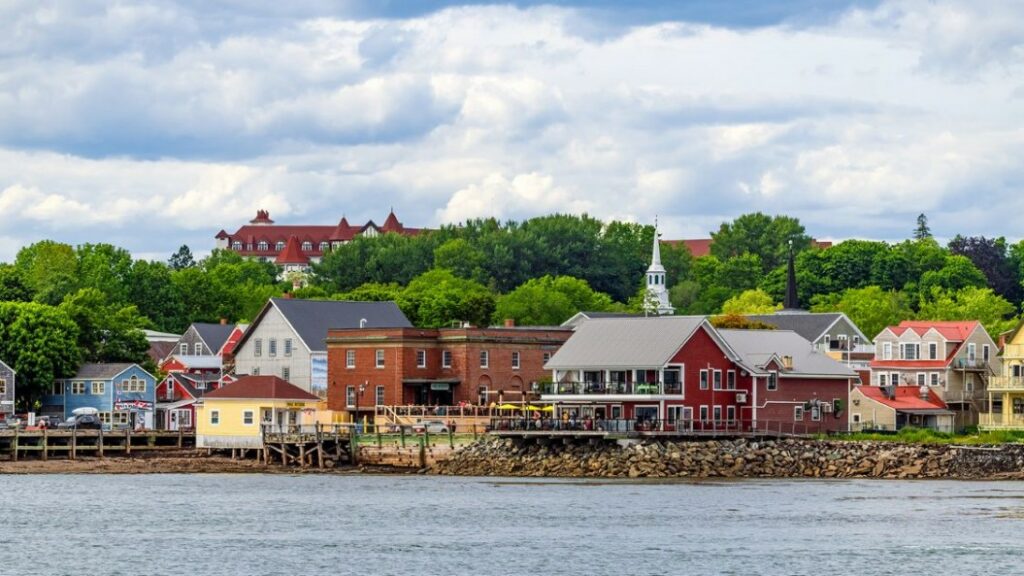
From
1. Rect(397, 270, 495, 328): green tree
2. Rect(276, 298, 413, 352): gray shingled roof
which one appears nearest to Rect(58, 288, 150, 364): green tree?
Rect(276, 298, 413, 352): gray shingled roof

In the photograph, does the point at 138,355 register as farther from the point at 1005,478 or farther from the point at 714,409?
the point at 1005,478

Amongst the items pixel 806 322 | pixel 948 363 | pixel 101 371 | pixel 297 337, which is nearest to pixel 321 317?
pixel 297 337

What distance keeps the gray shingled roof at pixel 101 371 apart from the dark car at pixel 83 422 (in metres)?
7.33

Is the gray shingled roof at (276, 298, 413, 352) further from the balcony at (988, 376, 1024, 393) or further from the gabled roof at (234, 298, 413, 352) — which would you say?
the balcony at (988, 376, 1024, 393)

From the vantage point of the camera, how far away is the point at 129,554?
192ft

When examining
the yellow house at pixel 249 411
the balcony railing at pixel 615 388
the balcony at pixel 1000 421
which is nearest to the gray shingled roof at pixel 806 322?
the balcony at pixel 1000 421

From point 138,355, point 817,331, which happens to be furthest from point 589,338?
point 138,355

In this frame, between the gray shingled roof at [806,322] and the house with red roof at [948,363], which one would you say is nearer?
the house with red roof at [948,363]

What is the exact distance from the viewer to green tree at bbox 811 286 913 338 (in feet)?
470

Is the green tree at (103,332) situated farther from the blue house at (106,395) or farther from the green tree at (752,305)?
the green tree at (752,305)

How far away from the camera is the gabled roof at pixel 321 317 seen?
119250mm

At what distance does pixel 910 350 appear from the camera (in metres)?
111

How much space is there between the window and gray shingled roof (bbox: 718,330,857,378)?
11.3m

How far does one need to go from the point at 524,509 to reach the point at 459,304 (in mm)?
63282
